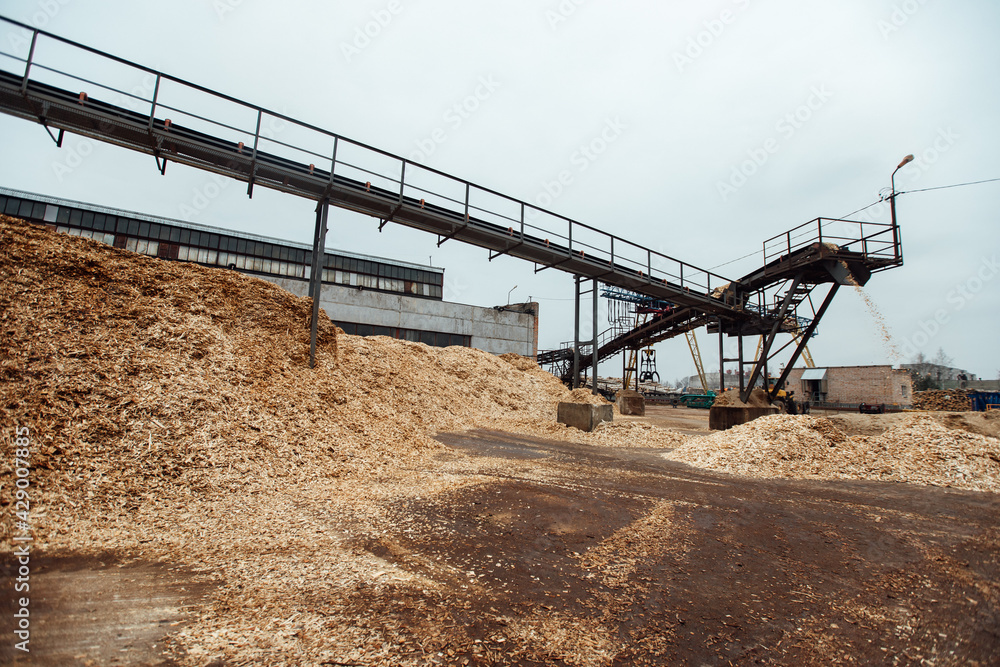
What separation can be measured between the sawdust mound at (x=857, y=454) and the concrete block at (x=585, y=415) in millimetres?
3671

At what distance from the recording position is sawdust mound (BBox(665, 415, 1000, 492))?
7.85m

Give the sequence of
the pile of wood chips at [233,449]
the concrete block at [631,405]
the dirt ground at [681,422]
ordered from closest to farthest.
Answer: the pile of wood chips at [233,449]
the dirt ground at [681,422]
the concrete block at [631,405]

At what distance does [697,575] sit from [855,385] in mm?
38290

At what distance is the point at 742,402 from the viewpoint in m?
16.3

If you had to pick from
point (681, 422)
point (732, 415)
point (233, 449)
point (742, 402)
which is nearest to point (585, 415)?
point (732, 415)

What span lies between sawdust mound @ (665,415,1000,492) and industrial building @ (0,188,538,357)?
18858 millimetres

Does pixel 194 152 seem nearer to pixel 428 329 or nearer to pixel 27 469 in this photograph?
pixel 27 469

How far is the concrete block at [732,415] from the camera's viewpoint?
623 inches

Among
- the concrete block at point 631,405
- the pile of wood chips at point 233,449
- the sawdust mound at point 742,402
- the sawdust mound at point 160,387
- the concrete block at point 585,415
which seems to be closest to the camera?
the pile of wood chips at point 233,449

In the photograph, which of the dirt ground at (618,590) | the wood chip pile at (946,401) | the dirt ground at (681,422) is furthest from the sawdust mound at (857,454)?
the wood chip pile at (946,401)

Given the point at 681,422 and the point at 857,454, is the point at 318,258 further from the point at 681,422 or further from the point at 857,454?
the point at 681,422

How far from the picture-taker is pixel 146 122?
920cm

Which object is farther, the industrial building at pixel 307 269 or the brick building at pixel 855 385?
the brick building at pixel 855 385

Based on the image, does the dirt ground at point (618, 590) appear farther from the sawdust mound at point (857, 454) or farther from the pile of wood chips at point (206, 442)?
the sawdust mound at point (857, 454)
